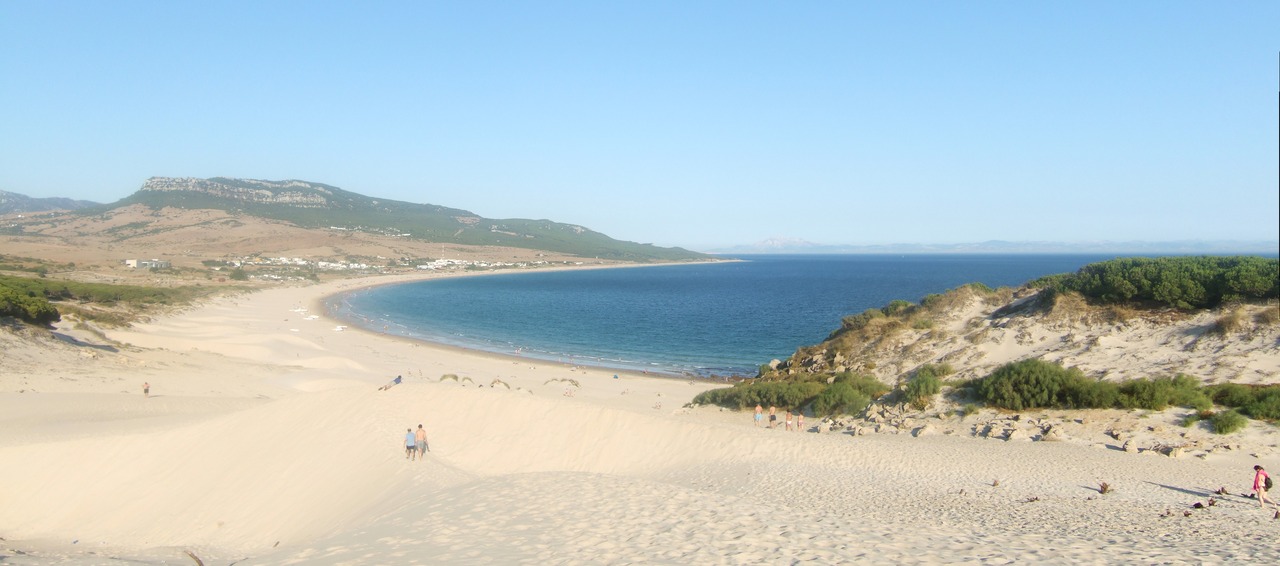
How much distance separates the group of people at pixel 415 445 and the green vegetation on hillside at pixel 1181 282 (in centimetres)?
2397

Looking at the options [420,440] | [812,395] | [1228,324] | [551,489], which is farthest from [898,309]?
[551,489]

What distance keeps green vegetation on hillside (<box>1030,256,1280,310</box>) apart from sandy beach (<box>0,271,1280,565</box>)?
9.82 meters

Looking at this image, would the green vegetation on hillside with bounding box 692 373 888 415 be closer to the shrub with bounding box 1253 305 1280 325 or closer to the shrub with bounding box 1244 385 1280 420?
the shrub with bounding box 1244 385 1280 420

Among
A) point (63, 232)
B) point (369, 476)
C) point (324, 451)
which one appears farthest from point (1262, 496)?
point (63, 232)

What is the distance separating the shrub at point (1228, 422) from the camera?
53.3 feet

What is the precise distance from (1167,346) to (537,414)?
19.5 metres

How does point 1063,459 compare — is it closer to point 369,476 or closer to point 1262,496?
point 1262,496

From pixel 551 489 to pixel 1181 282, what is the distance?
23.2 m

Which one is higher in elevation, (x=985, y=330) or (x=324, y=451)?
(x=985, y=330)

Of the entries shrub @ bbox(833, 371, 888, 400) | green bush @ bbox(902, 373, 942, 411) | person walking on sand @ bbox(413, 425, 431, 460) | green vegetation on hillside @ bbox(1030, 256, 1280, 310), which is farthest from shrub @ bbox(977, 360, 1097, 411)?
person walking on sand @ bbox(413, 425, 431, 460)

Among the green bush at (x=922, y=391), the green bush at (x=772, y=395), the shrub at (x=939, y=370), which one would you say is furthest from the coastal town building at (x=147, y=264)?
the green bush at (x=922, y=391)

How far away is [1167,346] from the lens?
887 inches

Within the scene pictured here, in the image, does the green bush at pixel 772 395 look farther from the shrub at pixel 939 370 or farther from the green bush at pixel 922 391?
the shrub at pixel 939 370

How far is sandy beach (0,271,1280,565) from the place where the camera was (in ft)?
31.2
